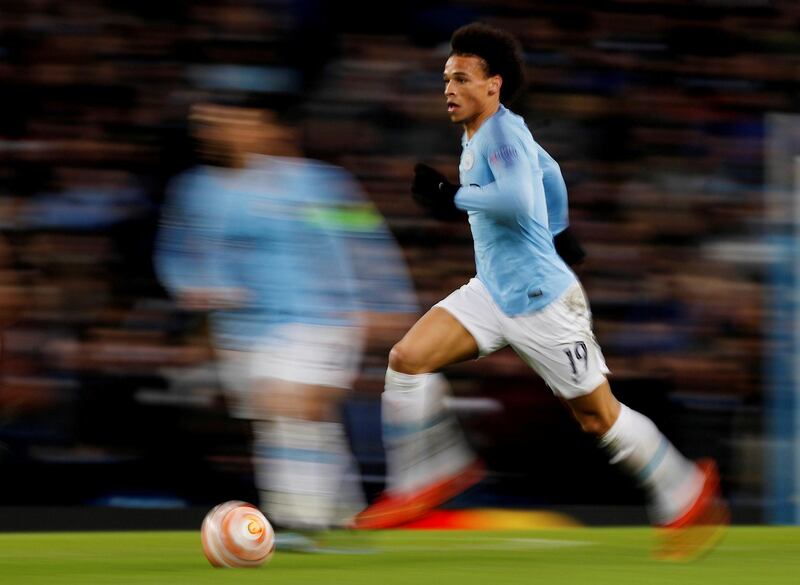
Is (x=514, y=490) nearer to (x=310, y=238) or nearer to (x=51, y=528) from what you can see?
(x=51, y=528)

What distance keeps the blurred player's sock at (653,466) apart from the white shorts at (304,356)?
3.12 ft

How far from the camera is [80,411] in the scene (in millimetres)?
7695

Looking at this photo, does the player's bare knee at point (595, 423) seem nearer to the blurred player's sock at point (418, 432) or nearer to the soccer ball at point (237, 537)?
the blurred player's sock at point (418, 432)

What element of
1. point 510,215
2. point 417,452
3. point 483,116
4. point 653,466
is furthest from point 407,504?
point 483,116

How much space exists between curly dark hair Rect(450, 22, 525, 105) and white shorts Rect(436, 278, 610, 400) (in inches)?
28.0

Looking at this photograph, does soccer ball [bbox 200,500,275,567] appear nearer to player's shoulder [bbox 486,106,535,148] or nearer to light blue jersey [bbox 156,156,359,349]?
light blue jersey [bbox 156,156,359,349]

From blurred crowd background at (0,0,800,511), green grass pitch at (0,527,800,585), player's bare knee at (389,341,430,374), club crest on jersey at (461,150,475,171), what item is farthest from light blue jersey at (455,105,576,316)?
blurred crowd background at (0,0,800,511)

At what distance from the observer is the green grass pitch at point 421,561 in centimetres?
475

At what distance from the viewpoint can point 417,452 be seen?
5.65 m

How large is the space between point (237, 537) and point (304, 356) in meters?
0.85

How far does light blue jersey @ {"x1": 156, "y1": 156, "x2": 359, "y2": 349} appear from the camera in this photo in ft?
18.2

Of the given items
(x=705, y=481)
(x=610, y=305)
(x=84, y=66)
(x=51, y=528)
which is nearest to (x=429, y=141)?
(x=610, y=305)

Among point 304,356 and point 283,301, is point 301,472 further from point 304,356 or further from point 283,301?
point 283,301

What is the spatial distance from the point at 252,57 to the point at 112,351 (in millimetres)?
1779
